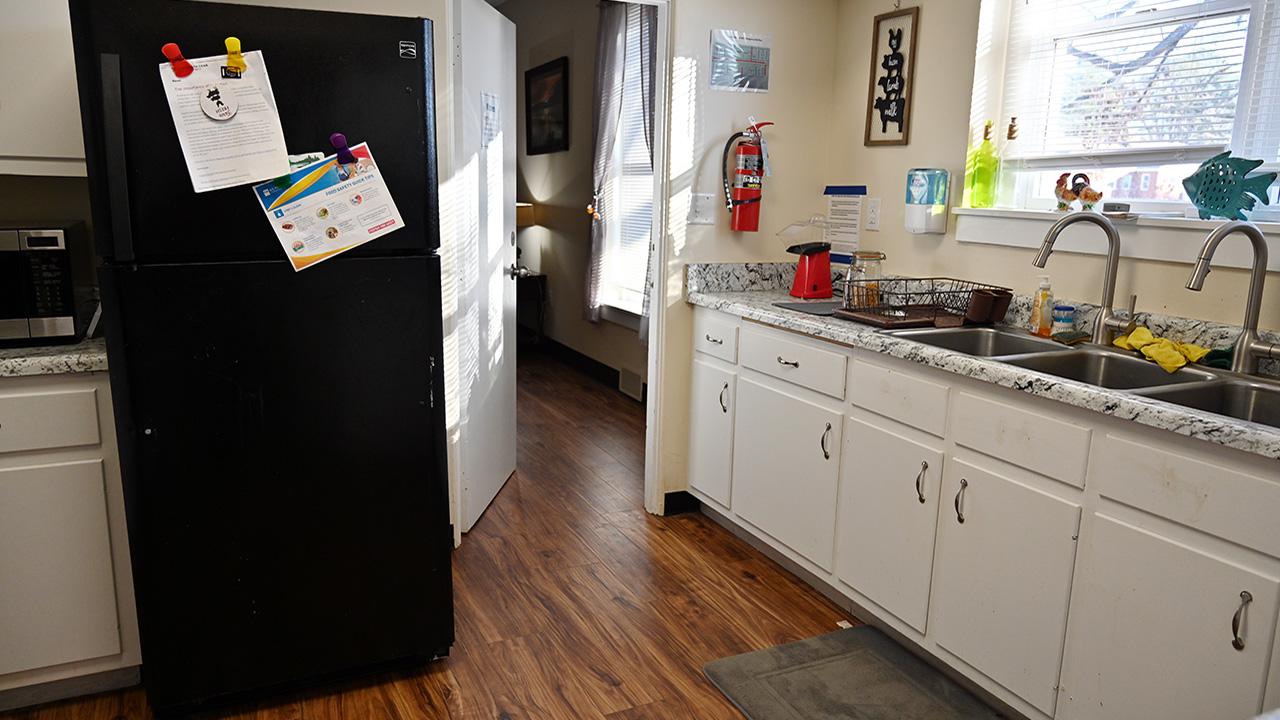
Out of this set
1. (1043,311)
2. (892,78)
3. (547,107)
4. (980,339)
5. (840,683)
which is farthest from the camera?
(547,107)

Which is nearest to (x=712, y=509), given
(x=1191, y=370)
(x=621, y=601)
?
(x=621, y=601)

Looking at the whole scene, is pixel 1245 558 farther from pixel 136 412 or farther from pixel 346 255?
pixel 136 412

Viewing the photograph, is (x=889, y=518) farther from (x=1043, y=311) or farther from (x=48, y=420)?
(x=48, y=420)

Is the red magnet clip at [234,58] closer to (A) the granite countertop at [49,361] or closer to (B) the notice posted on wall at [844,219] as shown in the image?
(A) the granite countertop at [49,361]

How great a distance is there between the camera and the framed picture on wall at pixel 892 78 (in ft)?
9.77

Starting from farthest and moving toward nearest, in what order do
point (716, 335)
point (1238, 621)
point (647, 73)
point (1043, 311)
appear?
point (647, 73) < point (716, 335) < point (1043, 311) < point (1238, 621)

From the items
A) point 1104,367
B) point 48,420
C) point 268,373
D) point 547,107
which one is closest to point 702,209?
point 1104,367

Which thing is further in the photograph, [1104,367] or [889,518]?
[889,518]

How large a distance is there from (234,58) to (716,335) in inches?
73.3

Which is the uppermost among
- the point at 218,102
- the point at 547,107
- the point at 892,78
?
the point at 547,107

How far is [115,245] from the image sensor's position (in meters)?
1.82

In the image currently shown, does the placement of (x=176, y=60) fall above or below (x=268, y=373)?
above

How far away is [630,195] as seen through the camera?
526 centimetres

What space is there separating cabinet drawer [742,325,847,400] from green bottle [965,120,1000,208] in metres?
0.75
